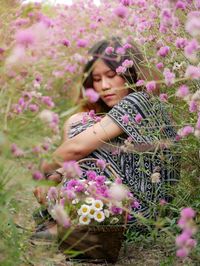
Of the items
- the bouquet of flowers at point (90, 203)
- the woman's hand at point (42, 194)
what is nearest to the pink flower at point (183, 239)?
the bouquet of flowers at point (90, 203)

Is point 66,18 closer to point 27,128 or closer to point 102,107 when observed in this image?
point 102,107

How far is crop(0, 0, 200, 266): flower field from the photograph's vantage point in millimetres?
1216

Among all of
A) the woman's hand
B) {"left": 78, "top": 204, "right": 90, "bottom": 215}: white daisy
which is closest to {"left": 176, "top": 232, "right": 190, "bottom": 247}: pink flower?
{"left": 78, "top": 204, "right": 90, "bottom": 215}: white daisy

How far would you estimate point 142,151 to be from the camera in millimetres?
2186

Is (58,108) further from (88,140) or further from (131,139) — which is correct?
(88,140)

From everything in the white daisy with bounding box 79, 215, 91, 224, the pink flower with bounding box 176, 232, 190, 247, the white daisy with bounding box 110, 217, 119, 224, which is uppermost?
the pink flower with bounding box 176, 232, 190, 247

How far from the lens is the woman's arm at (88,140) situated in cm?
224

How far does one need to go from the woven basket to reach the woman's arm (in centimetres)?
36

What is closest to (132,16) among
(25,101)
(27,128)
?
(25,101)

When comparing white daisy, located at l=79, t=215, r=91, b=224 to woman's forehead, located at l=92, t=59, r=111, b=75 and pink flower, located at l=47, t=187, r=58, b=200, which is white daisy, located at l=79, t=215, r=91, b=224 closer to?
pink flower, located at l=47, t=187, r=58, b=200

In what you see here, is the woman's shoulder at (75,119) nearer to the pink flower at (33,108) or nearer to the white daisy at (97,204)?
the white daisy at (97,204)

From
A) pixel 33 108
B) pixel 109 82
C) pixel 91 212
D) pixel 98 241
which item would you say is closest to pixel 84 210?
pixel 91 212

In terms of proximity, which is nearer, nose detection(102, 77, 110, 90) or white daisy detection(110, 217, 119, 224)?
white daisy detection(110, 217, 119, 224)

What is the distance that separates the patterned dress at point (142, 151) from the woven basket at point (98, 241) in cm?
19
